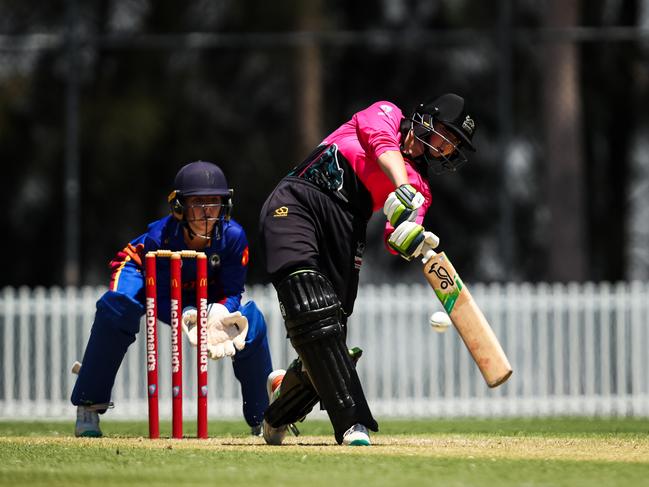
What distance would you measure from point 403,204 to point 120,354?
2028 mm

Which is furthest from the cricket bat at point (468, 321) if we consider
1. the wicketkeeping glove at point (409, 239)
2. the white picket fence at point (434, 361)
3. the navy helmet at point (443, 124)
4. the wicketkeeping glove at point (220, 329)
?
the white picket fence at point (434, 361)

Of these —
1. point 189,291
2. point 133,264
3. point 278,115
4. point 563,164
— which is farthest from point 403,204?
point 278,115

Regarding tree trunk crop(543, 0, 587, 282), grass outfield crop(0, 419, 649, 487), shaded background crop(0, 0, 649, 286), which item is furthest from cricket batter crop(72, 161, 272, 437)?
shaded background crop(0, 0, 649, 286)

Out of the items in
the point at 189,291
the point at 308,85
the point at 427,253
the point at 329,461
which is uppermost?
the point at 308,85

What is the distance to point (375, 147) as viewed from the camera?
6.94 meters

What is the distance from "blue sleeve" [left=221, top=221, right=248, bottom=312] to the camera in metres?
7.89

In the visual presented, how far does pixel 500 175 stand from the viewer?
14656mm

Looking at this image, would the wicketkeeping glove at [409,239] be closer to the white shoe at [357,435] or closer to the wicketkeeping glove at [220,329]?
the white shoe at [357,435]

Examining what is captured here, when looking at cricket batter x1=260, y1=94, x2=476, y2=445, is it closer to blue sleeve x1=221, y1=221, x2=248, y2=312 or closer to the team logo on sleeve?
the team logo on sleeve

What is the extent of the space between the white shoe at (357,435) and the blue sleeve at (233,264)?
1268 mm

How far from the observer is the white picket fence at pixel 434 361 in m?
14.0

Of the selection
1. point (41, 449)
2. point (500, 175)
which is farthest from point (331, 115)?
point (41, 449)

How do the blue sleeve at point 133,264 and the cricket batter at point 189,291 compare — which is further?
the blue sleeve at point 133,264

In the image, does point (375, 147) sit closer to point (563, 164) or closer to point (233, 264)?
point (233, 264)
